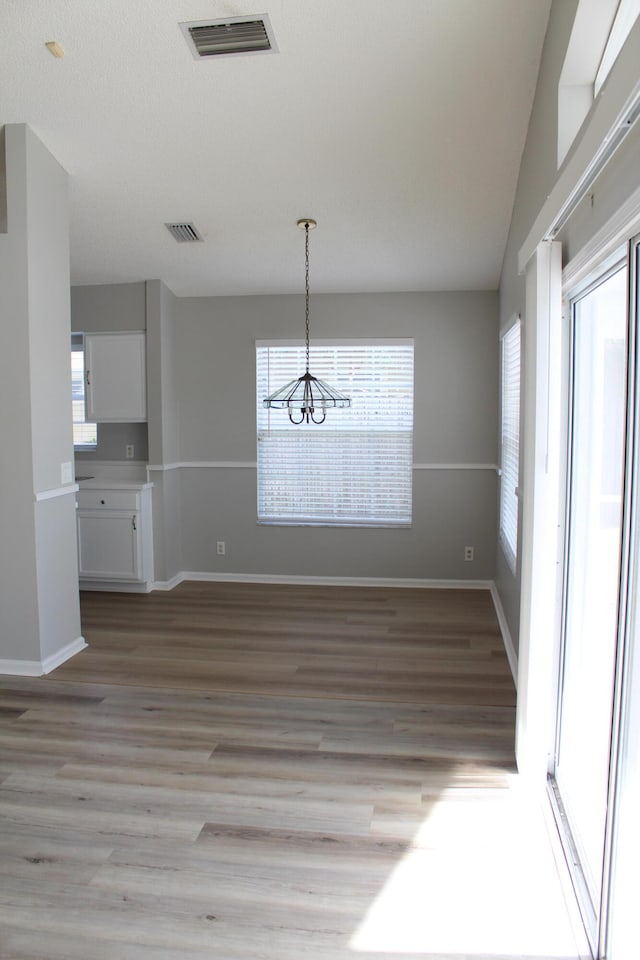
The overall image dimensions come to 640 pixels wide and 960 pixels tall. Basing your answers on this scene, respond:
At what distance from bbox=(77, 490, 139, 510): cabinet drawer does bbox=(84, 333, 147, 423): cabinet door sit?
0.59 meters

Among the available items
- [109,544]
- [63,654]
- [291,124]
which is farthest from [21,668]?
[291,124]

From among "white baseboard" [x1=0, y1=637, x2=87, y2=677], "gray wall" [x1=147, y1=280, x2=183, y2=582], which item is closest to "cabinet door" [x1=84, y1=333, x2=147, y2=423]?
"gray wall" [x1=147, y1=280, x2=183, y2=582]

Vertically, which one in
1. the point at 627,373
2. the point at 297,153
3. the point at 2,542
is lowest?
the point at 2,542

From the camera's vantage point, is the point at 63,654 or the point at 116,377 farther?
the point at 116,377

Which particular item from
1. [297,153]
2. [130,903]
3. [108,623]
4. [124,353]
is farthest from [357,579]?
[130,903]

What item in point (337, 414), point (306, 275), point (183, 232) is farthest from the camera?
point (337, 414)

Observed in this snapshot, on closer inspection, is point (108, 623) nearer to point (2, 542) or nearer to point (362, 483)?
point (2, 542)

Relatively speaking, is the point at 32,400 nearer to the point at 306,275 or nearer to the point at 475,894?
the point at 306,275

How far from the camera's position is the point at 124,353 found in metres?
5.23

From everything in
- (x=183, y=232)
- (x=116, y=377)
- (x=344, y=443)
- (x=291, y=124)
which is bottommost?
(x=344, y=443)

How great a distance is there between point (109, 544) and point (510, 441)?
3052 millimetres

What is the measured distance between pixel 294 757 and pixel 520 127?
303 cm

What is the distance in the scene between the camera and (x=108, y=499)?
201 inches

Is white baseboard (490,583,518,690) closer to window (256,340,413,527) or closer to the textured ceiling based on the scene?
window (256,340,413,527)
